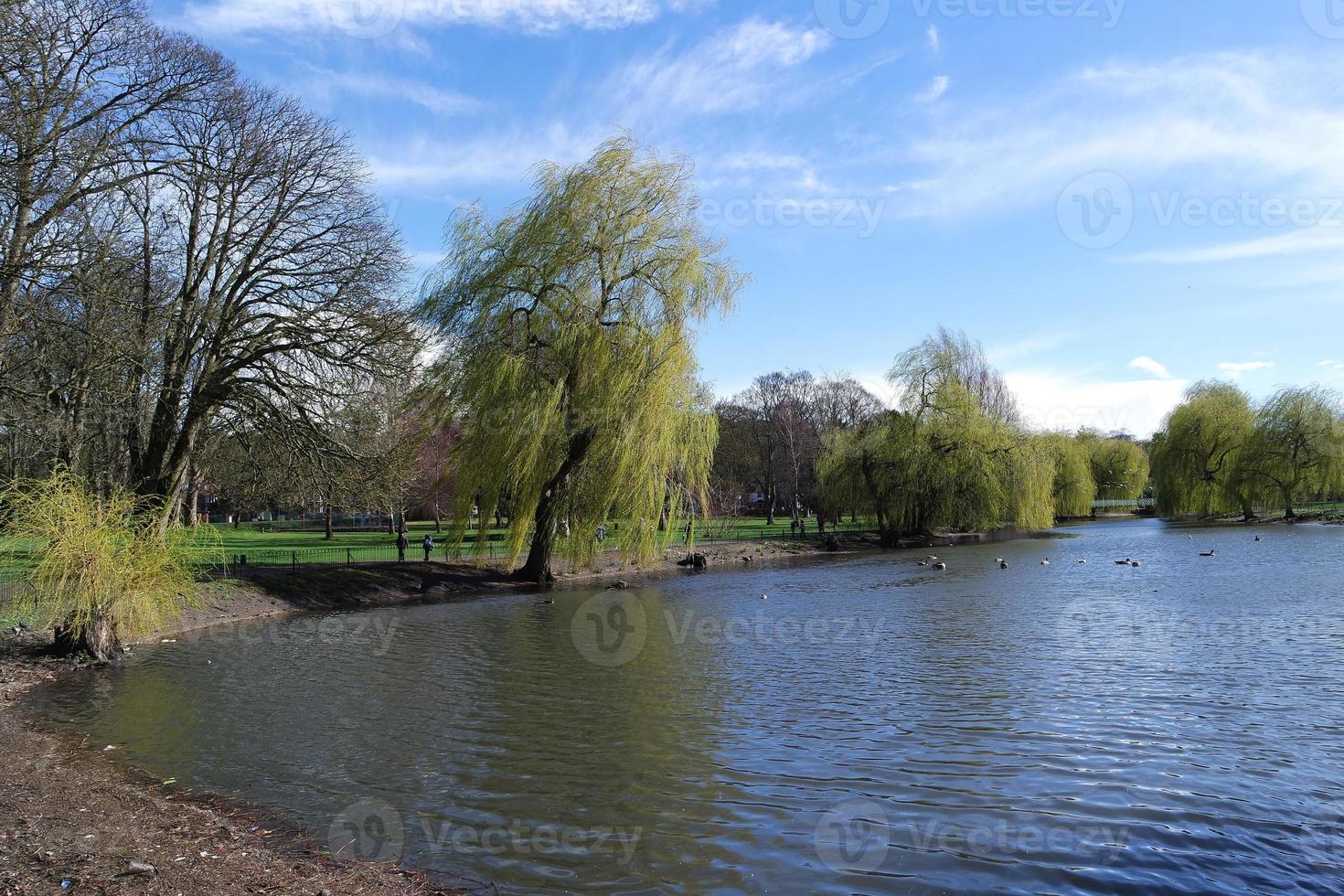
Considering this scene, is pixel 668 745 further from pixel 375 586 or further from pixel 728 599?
pixel 375 586

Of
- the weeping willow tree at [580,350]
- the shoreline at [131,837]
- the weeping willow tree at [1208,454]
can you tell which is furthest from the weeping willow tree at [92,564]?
the weeping willow tree at [1208,454]

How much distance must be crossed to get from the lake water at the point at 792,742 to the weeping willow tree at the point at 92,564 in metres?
1.05

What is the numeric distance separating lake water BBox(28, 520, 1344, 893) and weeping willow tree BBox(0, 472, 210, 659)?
105 cm

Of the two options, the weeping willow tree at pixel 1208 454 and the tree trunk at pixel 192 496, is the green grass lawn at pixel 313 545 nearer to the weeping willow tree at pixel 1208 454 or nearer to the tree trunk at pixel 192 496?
the tree trunk at pixel 192 496

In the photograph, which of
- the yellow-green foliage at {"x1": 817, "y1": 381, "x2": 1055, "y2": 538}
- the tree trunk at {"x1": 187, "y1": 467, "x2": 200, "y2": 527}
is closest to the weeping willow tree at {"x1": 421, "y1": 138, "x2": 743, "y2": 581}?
the tree trunk at {"x1": 187, "y1": 467, "x2": 200, "y2": 527}

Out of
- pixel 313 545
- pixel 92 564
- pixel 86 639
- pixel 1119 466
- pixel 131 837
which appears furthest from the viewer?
pixel 1119 466

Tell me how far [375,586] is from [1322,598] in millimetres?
25310

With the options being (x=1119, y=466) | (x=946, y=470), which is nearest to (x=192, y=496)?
(x=946, y=470)

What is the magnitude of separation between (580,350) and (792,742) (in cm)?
1731

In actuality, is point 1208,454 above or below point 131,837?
above

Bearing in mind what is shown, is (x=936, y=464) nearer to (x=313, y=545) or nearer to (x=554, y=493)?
(x=554, y=493)

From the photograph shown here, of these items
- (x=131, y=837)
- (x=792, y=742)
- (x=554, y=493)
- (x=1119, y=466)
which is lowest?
(x=792, y=742)

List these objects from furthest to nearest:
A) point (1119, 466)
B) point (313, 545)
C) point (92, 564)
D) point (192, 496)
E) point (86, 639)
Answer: point (1119, 466) → point (313, 545) → point (192, 496) → point (86, 639) → point (92, 564)

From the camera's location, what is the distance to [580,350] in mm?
25578
